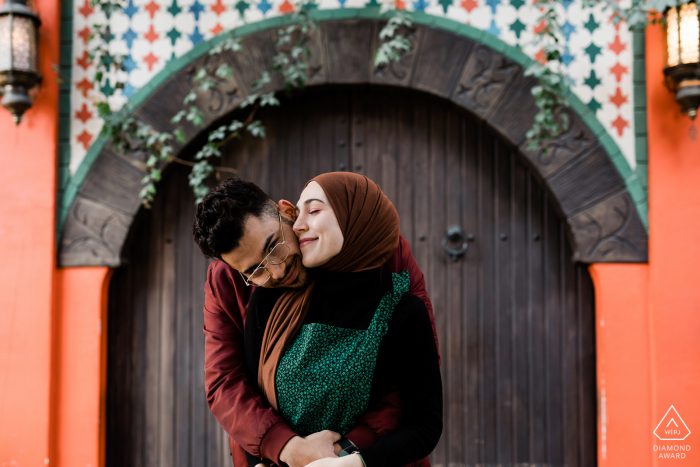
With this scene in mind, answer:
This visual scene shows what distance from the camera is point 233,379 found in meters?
1.27

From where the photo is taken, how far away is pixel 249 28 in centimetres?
244

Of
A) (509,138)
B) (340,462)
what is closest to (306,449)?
(340,462)

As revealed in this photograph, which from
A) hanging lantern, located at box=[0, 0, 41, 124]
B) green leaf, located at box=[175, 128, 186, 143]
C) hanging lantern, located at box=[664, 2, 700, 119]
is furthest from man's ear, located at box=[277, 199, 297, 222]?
hanging lantern, located at box=[664, 2, 700, 119]

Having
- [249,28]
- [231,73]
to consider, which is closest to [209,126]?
[231,73]

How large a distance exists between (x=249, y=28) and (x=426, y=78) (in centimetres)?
95

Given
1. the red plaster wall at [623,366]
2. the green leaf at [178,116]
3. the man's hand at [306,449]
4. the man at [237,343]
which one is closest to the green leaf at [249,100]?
the green leaf at [178,116]

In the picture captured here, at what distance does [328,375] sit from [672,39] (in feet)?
7.27

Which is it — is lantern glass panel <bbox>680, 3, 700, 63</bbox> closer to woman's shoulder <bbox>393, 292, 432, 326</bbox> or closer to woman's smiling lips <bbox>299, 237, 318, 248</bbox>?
woman's shoulder <bbox>393, 292, 432, 326</bbox>

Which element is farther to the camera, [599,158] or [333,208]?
[599,158]

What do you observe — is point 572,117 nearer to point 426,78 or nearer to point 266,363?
point 426,78

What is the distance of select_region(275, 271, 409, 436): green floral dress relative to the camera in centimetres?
113

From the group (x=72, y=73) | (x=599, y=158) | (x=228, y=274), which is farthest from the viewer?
(x=72, y=73)

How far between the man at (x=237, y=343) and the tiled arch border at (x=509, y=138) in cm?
136
